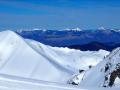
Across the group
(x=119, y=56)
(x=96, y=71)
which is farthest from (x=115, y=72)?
(x=96, y=71)

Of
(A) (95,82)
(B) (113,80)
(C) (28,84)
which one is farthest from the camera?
(A) (95,82)

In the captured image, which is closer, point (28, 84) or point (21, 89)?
point (21, 89)

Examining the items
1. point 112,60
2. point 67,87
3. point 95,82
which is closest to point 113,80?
point 95,82

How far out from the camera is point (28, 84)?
10.6 m

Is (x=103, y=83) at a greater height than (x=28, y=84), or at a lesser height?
lesser

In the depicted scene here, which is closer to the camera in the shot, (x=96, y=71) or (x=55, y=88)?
(x=55, y=88)

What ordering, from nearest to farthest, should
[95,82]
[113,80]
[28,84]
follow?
1. [28,84]
2. [113,80]
3. [95,82]

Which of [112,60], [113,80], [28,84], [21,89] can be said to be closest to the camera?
[21,89]

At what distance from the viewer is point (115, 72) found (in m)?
39.7

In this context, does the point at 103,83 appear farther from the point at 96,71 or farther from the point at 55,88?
the point at 55,88

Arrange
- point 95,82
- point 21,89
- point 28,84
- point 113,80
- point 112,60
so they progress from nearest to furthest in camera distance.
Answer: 1. point 21,89
2. point 28,84
3. point 113,80
4. point 95,82
5. point 112,60

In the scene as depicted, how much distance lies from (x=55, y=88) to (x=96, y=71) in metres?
38.0

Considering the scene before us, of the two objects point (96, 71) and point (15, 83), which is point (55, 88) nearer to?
point (15, 83)

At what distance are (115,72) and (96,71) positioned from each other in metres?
8.71
